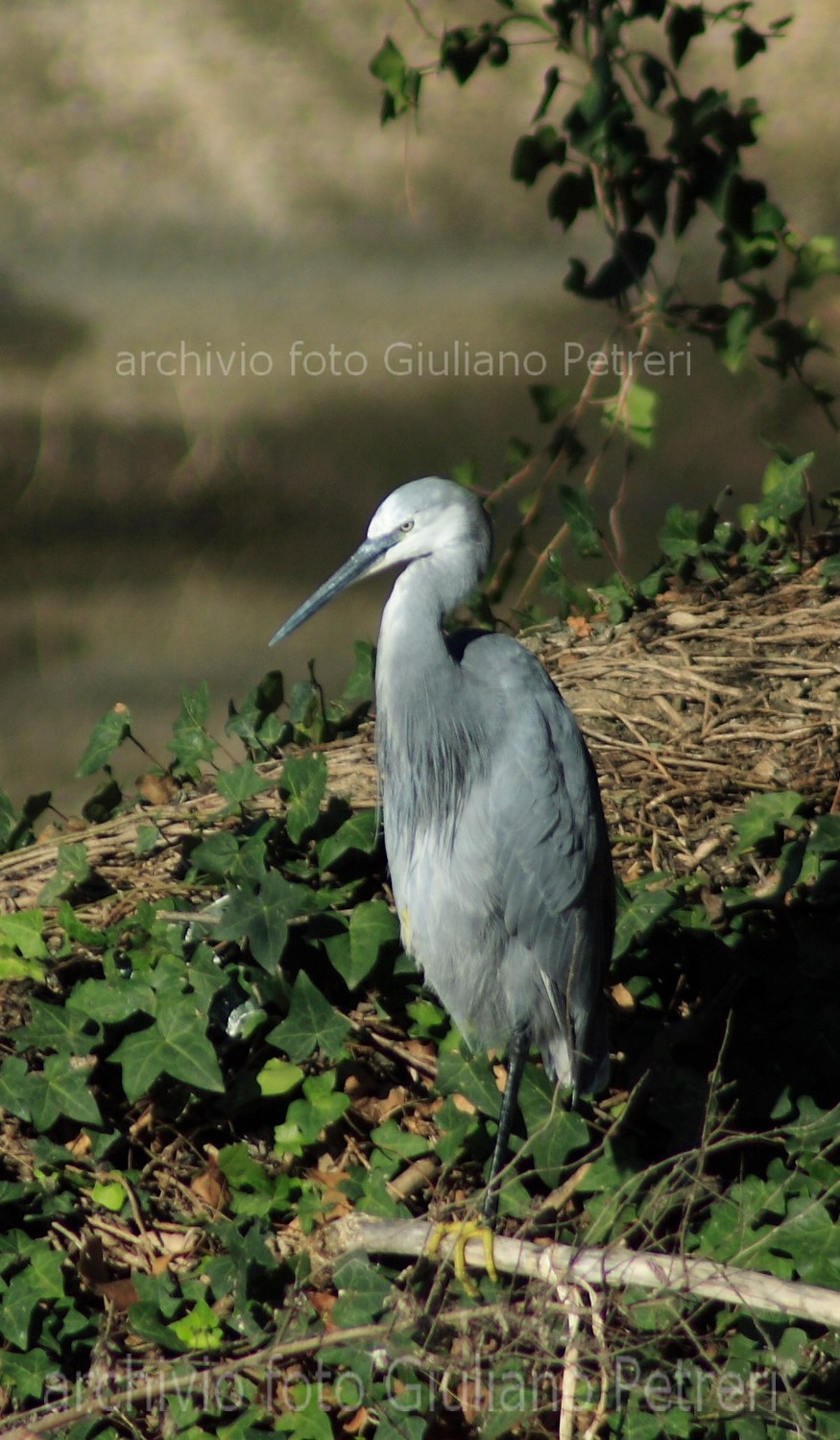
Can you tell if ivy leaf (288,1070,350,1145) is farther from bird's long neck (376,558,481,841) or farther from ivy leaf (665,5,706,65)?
ivy leaf (665,5,706,65)

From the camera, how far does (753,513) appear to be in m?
2.80

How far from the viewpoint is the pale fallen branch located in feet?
4.68

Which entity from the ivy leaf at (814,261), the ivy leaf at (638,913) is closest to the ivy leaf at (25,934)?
the ivy leaf at (638,913)

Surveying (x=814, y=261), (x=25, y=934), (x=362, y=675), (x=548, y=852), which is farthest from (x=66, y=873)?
(x=814, y=261)

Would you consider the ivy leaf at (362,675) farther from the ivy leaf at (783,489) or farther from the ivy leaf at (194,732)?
the ivy leaf at (783,489)

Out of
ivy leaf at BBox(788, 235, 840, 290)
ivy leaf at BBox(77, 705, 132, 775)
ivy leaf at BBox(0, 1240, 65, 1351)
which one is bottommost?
ivy leaf at BBox(0, 1240, 65, 1351)

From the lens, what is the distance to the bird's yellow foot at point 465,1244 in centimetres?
176

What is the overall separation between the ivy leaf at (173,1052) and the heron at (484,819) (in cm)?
32

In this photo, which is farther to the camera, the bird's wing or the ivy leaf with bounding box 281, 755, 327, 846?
the ivy leaf with bounding box 281, 755, 327, 846

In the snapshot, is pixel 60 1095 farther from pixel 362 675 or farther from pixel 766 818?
pixel 766 818

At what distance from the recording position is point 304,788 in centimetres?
211

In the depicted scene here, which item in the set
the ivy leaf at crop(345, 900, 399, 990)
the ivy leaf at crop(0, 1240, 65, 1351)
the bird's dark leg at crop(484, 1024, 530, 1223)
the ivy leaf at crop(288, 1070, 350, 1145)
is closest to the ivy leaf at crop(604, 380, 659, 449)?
the ivy leaf at crop(345, 900, 399, 990)

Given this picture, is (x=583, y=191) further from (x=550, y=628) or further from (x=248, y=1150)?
(x=248, y=1150)

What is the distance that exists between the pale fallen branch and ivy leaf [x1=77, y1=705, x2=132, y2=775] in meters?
0.94
